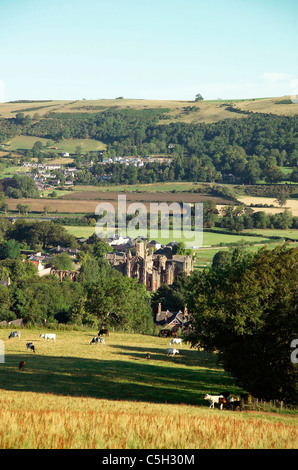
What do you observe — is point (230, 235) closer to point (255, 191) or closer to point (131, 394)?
point (255, 191)

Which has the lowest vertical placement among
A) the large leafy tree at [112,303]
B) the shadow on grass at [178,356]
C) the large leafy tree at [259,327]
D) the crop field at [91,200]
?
the crop field at [91,200]

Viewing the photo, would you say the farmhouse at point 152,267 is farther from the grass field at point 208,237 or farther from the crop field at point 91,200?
the crop field at point 91,200

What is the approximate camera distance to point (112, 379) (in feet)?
94.5

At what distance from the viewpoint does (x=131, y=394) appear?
25.9 metres

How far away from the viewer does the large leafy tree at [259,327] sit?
2466 centimetres

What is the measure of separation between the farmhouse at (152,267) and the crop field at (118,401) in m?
62.8

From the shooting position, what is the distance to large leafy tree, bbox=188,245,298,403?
80.9ft

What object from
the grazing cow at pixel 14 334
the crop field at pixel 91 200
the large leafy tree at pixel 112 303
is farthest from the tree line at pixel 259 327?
the crop field at pixel 91 200

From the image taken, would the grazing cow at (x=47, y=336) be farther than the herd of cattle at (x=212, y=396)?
Yes

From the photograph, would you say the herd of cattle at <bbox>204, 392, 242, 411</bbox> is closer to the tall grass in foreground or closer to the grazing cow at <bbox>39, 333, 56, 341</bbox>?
the tall grass in foreground

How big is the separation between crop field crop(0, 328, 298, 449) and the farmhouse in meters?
62.8

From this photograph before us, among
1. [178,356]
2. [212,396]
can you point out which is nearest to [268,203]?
[178,356]

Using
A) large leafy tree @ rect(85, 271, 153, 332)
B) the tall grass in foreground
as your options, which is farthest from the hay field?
the tall grass in foreground

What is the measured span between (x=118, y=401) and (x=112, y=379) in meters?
6.09
